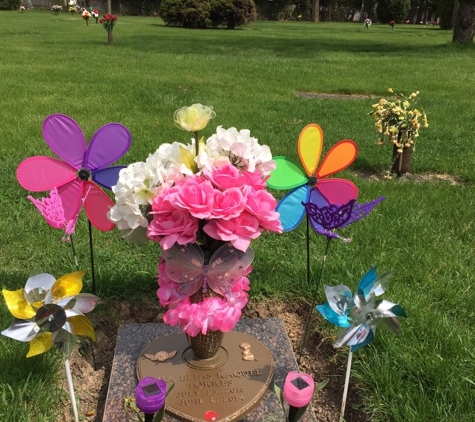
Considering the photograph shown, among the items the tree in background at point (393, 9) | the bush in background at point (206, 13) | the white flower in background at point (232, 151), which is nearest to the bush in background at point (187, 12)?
the bush in background at point (206, 13)

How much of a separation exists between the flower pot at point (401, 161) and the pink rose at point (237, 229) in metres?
3.22

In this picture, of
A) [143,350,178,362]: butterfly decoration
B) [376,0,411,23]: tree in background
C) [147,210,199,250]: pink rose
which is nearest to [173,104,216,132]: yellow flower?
[147,210,199,250]: pink rose

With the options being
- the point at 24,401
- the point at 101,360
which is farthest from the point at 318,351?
the point at 24,401

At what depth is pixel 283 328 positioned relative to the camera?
224 centimetres

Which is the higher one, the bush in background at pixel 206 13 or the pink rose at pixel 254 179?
the bush in background at pixel 206 13

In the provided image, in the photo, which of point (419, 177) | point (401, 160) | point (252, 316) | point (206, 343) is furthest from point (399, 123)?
point (206, 343)

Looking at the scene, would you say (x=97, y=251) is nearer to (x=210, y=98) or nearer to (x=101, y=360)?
(x=101, y=360)

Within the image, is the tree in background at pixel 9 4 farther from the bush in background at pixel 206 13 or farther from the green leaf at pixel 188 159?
the green leaf at pixel 188 159

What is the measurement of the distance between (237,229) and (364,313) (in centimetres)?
56

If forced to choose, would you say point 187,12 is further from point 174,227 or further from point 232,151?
point 174,227

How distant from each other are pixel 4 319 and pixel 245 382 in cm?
113

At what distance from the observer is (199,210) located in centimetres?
143

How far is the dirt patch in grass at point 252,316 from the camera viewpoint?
1940mm

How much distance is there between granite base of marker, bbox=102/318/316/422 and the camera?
1.79 m
